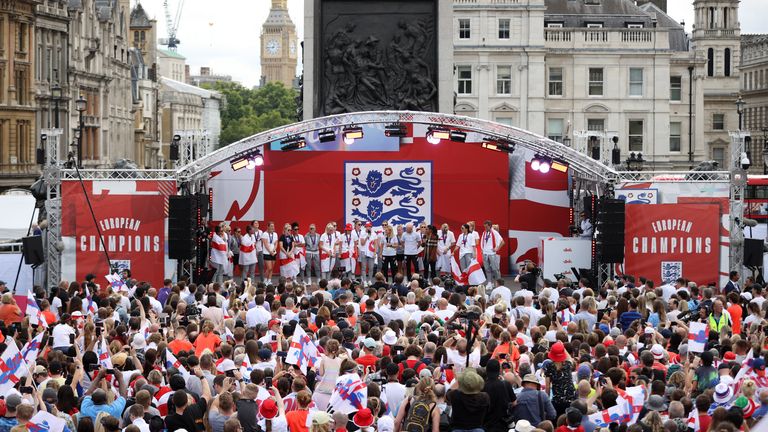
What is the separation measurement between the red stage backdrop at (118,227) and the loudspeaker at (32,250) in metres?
1.74

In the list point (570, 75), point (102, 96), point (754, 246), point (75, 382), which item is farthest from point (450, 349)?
point (102, 96)

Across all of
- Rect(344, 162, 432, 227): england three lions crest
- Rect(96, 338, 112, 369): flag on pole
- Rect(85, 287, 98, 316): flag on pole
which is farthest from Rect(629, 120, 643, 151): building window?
Rect(96, 338, 112, 369): flag on pole

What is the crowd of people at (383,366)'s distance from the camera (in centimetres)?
1384

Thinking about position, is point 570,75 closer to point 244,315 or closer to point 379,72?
point 379,72

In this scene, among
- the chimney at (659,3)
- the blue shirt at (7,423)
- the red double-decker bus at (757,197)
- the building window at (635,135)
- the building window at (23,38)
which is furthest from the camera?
the chimney at (659,3)

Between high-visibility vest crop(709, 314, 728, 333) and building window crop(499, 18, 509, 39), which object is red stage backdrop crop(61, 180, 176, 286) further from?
→ building window crop(499, 18, 509, 39)

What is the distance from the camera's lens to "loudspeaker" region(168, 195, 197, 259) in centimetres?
3072

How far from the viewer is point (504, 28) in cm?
7788

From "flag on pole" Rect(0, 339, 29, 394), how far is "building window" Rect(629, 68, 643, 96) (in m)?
68.0

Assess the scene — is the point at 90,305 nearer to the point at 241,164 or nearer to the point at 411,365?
the point at 411,365

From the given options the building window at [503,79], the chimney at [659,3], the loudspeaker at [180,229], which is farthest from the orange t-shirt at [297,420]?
the chimney at [659,3]

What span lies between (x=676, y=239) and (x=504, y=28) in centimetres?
4771

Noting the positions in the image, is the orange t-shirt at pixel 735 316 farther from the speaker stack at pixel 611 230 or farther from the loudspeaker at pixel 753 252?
the loudspeaker at pixel 753 252

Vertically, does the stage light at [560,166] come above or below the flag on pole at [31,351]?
above
